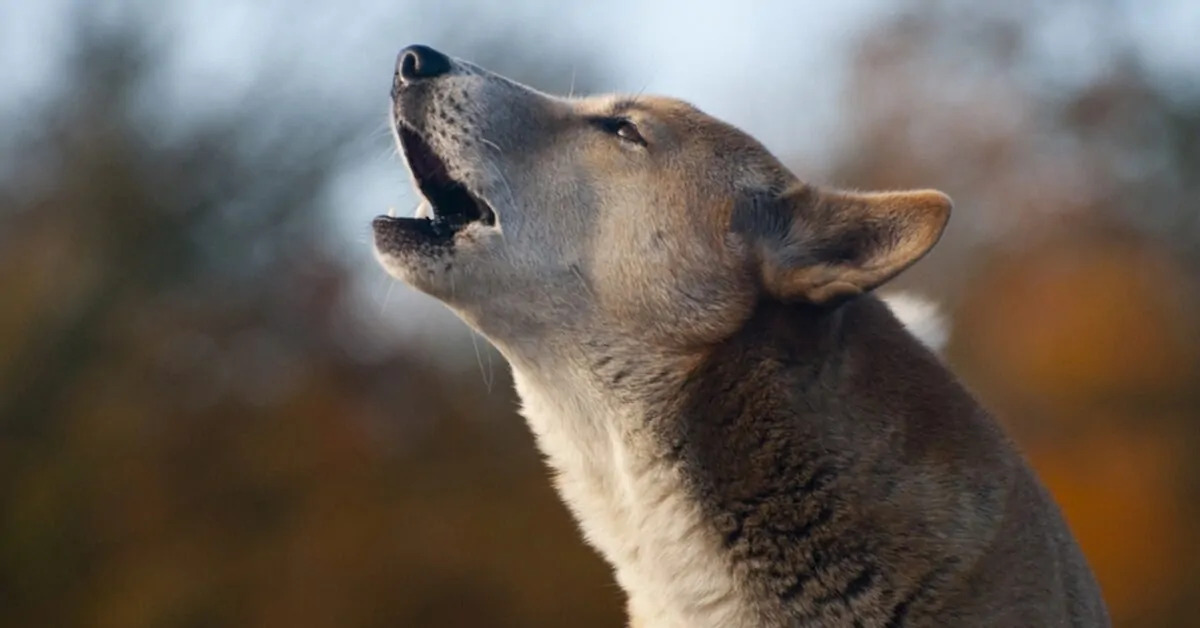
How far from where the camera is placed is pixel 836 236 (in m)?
4.55

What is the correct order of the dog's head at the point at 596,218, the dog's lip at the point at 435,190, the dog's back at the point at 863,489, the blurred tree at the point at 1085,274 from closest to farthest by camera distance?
the dog's back at the point at 863,489
the dog's head at the point at 596,218
the dog's lip at the point at 435,190
the blurred tree at the point at 1085,274

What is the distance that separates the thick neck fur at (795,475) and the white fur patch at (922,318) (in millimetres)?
253

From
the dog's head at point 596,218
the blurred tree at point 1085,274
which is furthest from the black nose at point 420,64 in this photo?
the blurred tree at point 1085,274

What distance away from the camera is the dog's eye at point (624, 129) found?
16.0ft

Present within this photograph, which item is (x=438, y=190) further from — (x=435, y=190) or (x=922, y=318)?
(x=922, y=318)

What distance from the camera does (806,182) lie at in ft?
15.7

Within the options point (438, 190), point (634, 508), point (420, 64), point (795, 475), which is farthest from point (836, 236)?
point (420, 64)

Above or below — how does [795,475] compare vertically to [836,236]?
below

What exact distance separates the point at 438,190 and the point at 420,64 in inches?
15.0

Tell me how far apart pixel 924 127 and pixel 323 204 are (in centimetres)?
1247

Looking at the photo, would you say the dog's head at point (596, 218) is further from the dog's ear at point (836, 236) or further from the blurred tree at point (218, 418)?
the blurred tree at point (218, 418)

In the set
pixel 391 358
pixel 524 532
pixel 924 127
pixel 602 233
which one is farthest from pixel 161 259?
pixel 602 233

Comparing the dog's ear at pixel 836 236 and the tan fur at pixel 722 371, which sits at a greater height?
the dog's ear at pixel 836 236

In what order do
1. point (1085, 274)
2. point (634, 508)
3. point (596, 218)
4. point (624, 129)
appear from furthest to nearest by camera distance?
point (1085, 274), point (624, 129), point (596, 218), point (634, 508)
